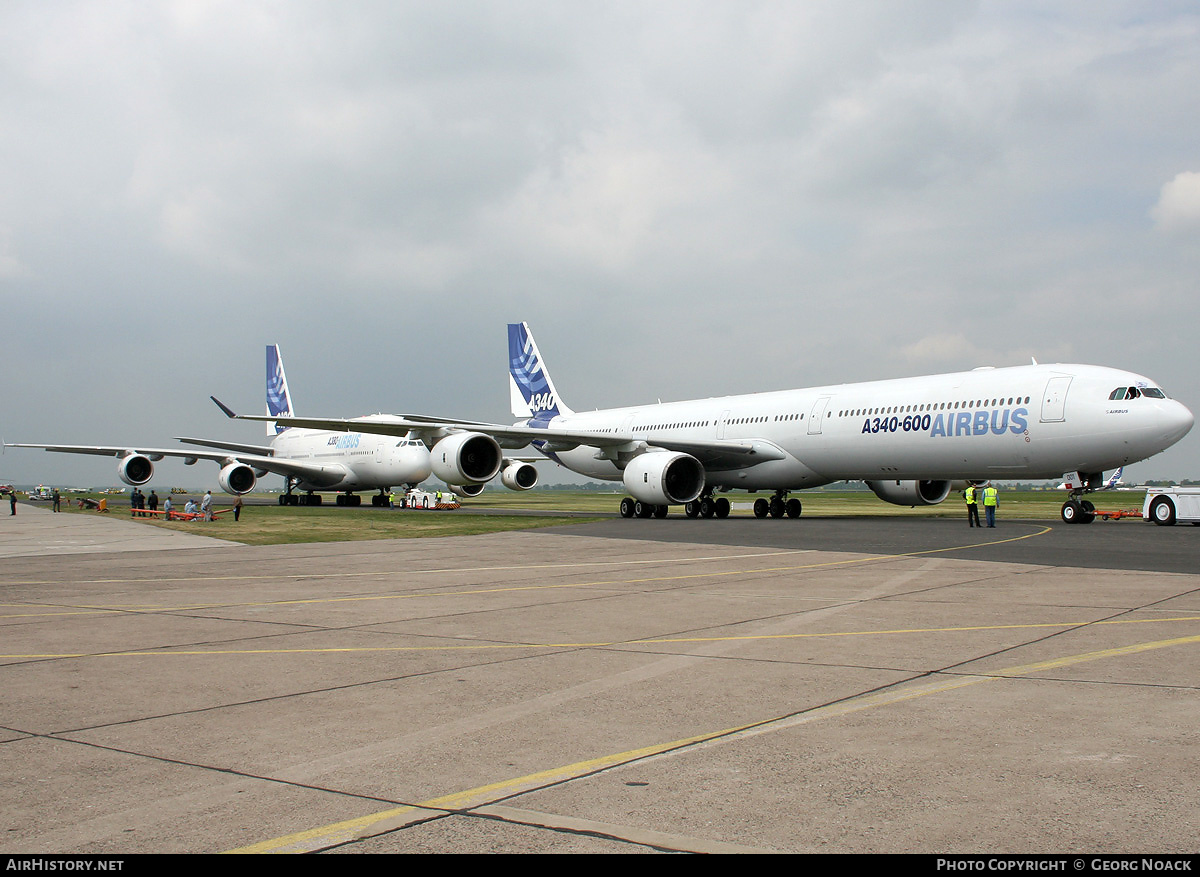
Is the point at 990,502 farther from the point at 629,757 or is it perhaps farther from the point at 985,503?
the point at 629,757

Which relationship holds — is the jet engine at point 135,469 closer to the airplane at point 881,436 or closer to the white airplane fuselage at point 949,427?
the airplane at point 881,436

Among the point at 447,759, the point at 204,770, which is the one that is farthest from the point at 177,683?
the point at 447,759

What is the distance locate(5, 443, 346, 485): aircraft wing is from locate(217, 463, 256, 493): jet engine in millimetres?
1267

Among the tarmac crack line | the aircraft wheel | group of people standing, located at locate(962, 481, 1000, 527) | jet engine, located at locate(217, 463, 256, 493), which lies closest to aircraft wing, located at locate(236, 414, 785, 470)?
group of people standing, located at locate(962, 481, 1000, 527)

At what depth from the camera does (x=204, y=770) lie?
4223 millimetres

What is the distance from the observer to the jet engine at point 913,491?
3266cm

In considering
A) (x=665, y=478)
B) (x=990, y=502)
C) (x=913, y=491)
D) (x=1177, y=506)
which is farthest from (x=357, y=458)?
(x=1177, y=506)

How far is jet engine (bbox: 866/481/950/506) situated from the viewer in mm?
32656

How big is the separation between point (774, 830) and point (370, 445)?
147 feet

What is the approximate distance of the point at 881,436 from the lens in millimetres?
26344

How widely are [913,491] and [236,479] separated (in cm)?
3171

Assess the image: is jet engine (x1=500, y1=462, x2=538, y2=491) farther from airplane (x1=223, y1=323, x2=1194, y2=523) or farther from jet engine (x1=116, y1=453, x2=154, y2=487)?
jet engine (x1=116, y1=453, x2=154, y2=487)

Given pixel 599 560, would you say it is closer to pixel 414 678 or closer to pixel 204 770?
pixel 414 678

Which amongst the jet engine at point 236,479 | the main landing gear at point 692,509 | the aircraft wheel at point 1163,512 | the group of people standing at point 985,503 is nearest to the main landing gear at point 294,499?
the jet engine at point 236,479
